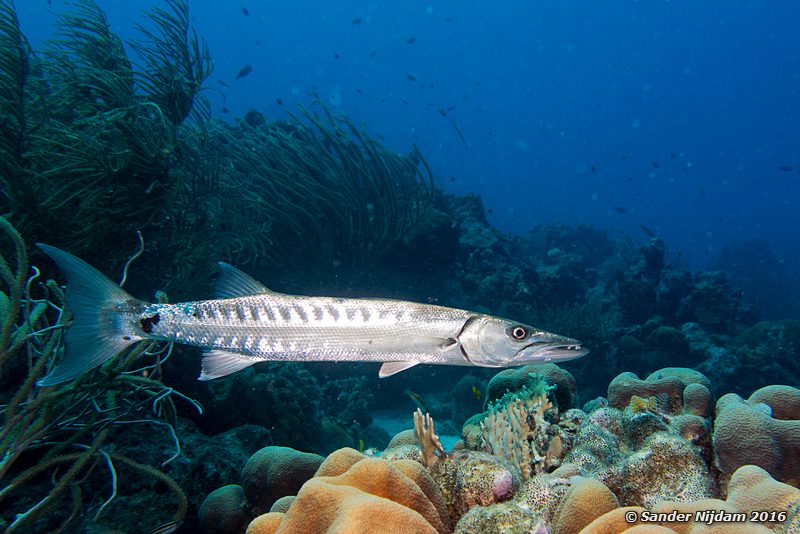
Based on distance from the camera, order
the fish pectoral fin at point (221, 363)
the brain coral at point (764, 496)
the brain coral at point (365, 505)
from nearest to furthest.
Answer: the brain coral at point (365, 505), the brain coral at point (764, 496), the fish pectoral fin at point (221, 363)

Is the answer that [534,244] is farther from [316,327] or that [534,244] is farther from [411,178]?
[316,327]

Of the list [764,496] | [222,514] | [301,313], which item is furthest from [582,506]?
[222,514]

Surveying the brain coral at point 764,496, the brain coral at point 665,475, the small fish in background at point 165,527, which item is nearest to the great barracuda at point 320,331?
the brain coral at point 665,475

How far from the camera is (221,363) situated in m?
3.32

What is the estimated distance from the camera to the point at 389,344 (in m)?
3.35

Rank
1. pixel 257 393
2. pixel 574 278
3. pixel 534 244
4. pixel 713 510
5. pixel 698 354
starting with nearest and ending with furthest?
pixel 713 510 → pixel 257 393 → pixel 698 354 → pixel 574 278 → pixel 534 244

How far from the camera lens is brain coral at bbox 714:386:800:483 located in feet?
9.27

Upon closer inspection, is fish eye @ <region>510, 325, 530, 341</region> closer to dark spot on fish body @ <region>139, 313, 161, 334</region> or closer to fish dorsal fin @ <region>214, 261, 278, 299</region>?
fish dorsal fin @ <region>214, 261, 278, 299</region>

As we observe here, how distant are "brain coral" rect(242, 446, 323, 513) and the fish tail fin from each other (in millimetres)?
1725

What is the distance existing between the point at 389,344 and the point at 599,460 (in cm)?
181

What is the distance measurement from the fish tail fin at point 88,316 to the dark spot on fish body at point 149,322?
84 mm

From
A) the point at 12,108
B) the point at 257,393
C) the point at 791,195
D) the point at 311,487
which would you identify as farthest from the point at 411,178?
the point at 791,195

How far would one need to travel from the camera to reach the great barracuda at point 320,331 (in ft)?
10.6

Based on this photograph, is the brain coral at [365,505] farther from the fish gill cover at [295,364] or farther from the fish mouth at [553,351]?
the fish mouth at [553,351]
